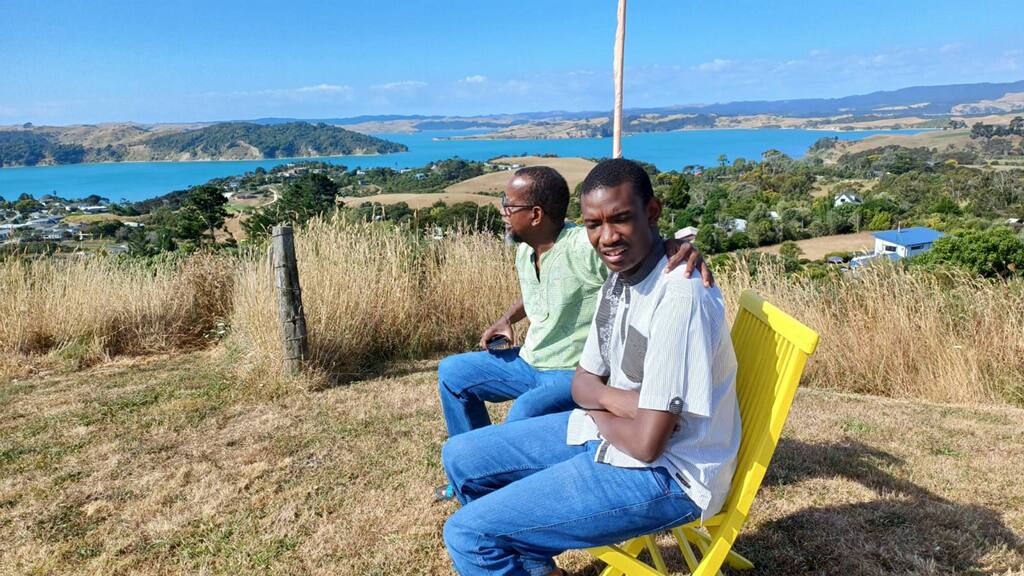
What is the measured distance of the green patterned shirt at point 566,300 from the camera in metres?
2.71

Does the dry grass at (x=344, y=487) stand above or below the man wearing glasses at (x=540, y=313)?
below

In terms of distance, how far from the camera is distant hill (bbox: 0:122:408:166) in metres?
72.6

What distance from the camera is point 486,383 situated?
290cm

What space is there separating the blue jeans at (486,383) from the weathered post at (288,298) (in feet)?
8.73

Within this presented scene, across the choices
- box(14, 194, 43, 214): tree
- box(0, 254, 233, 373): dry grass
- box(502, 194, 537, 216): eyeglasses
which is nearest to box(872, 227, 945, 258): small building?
box(0, 254, 233, 373): dry grass

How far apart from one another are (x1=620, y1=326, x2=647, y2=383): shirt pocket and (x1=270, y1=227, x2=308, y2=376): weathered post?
3990 millimetres

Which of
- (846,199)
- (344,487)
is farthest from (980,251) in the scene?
(846,199)

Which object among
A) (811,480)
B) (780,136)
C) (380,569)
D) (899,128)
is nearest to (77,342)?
(380,569)

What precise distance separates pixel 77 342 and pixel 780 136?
467ft

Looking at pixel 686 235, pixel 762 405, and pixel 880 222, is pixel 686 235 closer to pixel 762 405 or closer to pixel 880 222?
pixel 762 405

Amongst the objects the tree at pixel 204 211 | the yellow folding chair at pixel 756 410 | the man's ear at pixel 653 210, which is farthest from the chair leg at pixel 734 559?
the tree at pixel 204 211

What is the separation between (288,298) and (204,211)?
9.31 meters

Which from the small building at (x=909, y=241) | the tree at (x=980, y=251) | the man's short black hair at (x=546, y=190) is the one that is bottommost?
the small building at (x=909, y=241)

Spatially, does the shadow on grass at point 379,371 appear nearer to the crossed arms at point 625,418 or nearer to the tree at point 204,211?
the crossed arms at point 625,418
